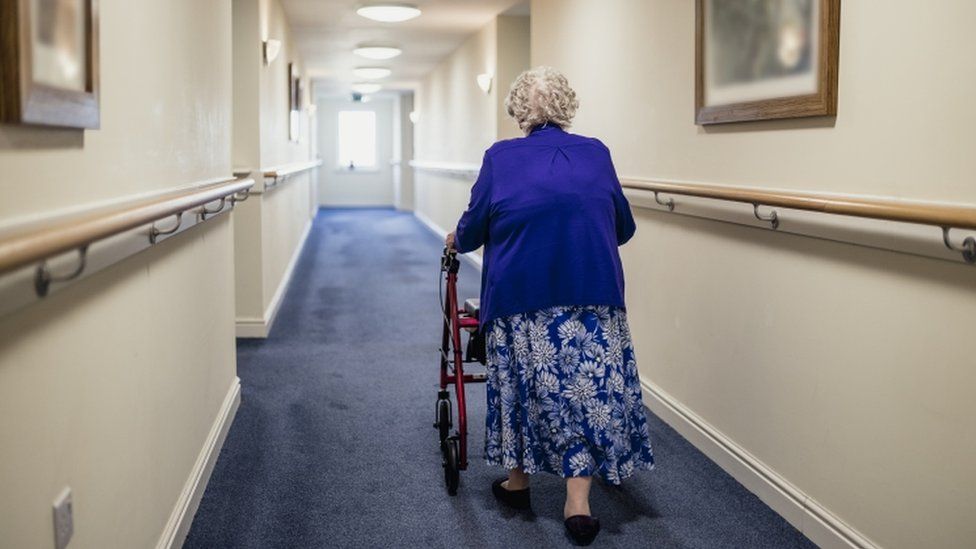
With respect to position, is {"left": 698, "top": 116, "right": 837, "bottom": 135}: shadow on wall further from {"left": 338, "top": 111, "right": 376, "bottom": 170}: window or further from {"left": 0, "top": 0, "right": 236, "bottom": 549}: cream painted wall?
{"left": 338, "top": 111, "right": 376, "bottom": 170}: window

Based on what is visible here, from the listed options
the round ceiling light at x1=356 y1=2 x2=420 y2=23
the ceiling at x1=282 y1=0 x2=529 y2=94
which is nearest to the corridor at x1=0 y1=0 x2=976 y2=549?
the round ceiling light at x1=356 y1=2 x2=420 y2=23

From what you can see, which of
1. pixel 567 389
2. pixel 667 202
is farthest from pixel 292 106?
pixel 567 389

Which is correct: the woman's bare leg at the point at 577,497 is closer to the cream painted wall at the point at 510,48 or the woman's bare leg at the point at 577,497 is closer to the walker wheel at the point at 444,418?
the walker wheel at the point at 444,418

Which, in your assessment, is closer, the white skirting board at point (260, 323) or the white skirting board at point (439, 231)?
the white skirting board at point (260, 323)

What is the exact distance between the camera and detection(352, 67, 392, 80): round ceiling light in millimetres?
13484

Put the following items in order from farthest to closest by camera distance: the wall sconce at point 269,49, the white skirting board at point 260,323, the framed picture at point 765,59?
the wall sconce at point 269,49, the white skirting board at point 260,323, the framed picture at point 765,59

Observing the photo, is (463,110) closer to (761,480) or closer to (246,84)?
(246,84)

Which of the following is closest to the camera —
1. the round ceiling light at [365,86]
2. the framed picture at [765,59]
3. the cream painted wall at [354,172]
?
the framed picture at [765,59]

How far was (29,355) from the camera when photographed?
5.13 ft

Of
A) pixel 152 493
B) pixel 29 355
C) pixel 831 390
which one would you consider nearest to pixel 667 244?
pixel 831 390

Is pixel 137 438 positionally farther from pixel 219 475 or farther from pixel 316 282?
pixel 316 282

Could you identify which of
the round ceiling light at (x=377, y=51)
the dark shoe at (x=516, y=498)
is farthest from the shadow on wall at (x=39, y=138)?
the round ceiling light at (x=377, y=51)

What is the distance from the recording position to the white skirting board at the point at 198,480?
8.97 feet

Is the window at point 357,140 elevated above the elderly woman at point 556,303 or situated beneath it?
elevated above
